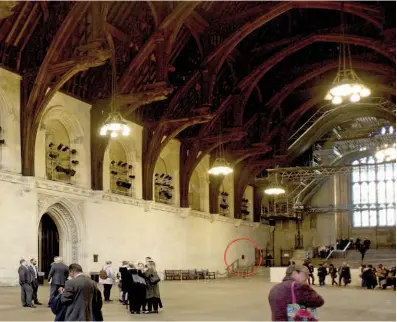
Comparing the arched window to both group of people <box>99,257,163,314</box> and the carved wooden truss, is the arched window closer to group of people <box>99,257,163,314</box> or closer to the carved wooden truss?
the carved wooden truss

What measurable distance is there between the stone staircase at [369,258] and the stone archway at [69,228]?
17174 millimetres

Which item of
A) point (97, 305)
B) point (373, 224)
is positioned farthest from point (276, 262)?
point (97, 305)

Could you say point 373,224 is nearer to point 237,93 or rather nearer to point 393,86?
point 393,86

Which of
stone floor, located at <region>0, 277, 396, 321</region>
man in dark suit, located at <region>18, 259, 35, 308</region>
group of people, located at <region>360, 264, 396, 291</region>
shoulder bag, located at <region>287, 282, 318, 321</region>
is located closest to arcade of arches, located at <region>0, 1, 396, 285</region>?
stone floor, located at <region>0, 277, 396, 321</region>

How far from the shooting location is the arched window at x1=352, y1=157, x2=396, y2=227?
1566 inches

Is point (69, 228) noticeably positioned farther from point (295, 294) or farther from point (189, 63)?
point (295, 294)

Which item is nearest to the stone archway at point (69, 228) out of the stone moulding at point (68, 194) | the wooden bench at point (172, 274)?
the stone moulding at point (68, 194)

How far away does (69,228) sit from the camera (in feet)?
73.3

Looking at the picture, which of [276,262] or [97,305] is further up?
[97,305]

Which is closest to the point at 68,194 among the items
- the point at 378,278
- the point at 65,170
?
the point at 65,170

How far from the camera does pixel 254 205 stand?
38688mm

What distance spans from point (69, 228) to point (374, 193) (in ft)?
80.0

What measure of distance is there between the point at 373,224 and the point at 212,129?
16588mm

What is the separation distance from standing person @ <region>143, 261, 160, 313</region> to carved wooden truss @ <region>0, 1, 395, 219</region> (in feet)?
23.6
